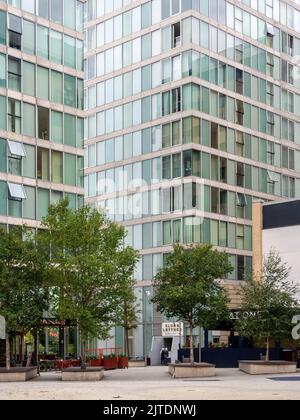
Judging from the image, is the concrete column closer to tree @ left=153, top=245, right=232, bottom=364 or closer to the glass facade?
the glass facade

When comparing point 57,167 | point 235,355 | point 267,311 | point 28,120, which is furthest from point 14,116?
point 267,311

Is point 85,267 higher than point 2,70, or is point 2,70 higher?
point 2,70

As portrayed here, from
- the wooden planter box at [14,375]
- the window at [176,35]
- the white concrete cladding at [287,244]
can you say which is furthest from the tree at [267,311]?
the window at [176,35]

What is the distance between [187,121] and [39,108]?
23.5 metres

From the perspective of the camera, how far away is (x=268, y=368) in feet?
157

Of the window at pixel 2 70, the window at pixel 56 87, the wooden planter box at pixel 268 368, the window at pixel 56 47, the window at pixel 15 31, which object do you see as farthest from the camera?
the window at pixel 56 47

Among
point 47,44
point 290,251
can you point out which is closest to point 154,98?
point 47,44

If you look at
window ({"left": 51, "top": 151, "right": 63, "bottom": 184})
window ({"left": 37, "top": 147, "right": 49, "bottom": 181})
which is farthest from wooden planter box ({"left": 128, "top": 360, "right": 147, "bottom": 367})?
window ({"left": 37, "top": 147, "right": 49, "bottom": 181})

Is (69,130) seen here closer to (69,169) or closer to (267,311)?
(69,169)

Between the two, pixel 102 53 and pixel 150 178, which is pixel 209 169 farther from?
pixel 102 53

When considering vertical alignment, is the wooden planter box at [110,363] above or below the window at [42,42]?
below

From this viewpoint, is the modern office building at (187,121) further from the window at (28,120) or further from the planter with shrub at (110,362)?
the window at (28,120)

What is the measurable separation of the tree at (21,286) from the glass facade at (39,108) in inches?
496

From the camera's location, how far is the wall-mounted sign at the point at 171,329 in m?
78.6
